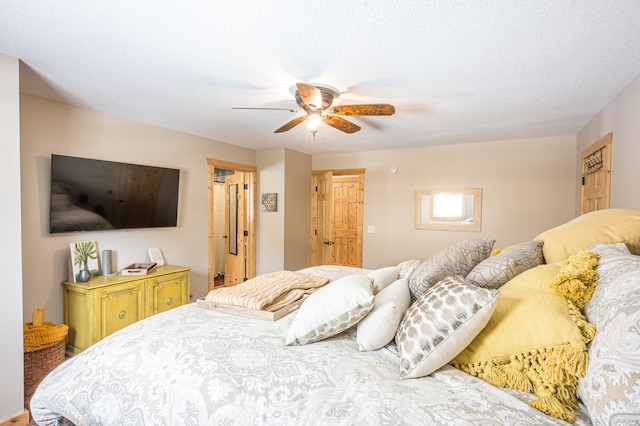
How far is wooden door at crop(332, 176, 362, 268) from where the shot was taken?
6.47m

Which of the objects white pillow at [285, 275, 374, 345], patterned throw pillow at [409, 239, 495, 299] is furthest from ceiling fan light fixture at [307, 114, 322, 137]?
white pillow at [285, 275, 374, 345]

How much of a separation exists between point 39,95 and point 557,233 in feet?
13.5

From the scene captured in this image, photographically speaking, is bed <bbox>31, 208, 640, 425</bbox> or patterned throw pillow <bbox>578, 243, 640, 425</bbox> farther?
bed <bbox>31, 208, 640, 425</bbox>

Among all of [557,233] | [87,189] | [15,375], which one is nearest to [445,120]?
[557,233]

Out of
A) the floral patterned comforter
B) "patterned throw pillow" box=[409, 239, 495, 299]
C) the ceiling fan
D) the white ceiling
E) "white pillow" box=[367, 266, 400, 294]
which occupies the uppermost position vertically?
the white ceiling

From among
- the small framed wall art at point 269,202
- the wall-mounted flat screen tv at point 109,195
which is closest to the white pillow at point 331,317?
the wall-mounted flat screen tv at point 109,195

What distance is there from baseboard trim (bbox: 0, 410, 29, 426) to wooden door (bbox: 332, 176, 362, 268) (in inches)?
187

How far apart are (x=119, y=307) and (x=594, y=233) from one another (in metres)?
3.74

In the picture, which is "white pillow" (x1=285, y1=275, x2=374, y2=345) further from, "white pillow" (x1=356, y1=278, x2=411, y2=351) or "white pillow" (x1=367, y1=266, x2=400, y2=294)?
"white pillow" (x1=367, y1=266, x2=400, y2=294)

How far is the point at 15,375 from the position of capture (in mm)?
2115

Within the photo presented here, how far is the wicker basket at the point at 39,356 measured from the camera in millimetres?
2479

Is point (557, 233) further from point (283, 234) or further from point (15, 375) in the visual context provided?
point (283, 234)

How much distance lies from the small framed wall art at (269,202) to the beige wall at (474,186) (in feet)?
4.15

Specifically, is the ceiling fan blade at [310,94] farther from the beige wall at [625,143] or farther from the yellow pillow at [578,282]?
the beige wall at [625,143]
